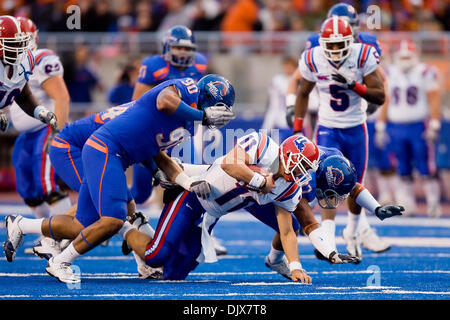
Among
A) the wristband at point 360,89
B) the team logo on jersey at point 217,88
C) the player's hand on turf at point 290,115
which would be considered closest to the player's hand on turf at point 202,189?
the team logo on jersey at point 217,88

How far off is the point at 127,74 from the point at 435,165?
406 centimetres

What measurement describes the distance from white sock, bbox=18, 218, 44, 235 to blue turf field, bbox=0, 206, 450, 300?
32 cm

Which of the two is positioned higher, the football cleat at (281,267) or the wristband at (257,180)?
the wristband at (257,180)

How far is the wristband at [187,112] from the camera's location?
5.38 metres

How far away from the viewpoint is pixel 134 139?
5582mm

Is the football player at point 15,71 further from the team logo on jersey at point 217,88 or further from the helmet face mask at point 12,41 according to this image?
the team logo on jersey at point 217,88

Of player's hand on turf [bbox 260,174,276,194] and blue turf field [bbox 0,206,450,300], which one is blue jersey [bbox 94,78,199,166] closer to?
player's hand on turf [bbox 260,174,276,194]

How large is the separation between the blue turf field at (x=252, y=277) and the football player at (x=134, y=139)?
1.14 feet

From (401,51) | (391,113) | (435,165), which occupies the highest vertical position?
(401,51)
